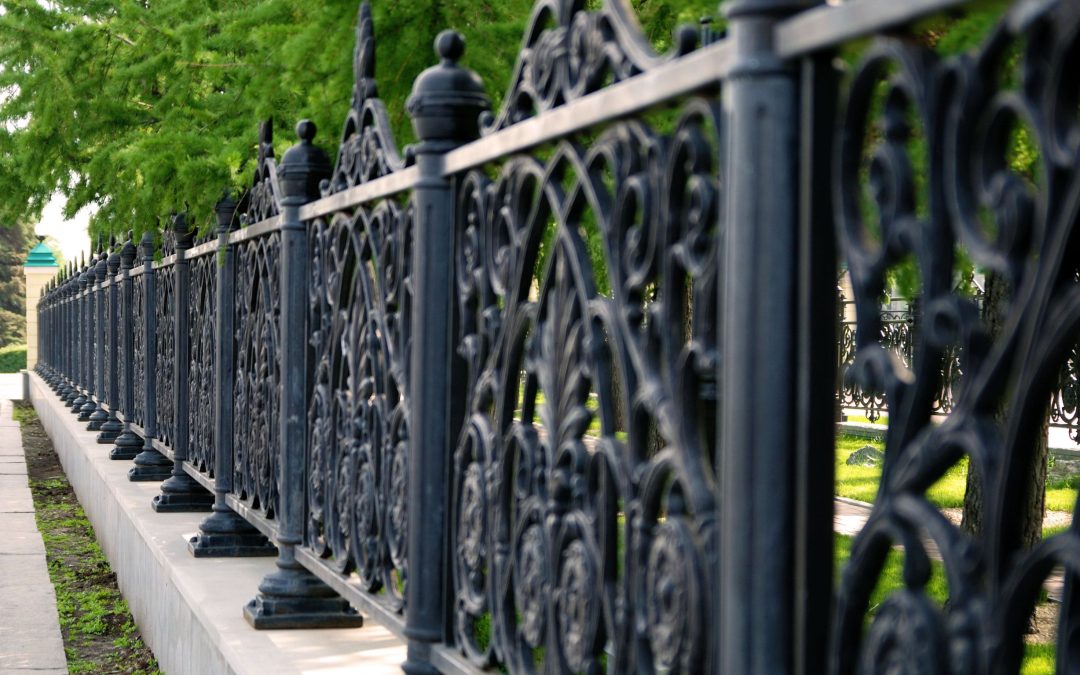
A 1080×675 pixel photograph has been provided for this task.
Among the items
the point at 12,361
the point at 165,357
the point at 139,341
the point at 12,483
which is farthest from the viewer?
the point at 12,361

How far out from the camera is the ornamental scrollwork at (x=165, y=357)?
32.3 ft

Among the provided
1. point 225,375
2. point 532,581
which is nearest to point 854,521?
point 225,375

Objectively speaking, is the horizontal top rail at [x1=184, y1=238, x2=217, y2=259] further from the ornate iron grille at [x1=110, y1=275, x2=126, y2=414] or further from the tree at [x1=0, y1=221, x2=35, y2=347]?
the tree at [x1=0, y1=221, x2=35, y2=347]

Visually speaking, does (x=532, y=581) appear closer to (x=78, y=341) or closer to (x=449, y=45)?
(x=449, y=45)

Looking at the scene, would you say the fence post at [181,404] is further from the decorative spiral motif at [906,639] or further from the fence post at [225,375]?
the decorative spiral motif at [906,639]

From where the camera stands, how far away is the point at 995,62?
61.0 inches

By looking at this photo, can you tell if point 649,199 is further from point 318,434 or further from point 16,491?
point 16,491

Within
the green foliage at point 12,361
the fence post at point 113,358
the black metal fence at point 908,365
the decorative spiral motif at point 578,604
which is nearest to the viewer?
the decorative spiral motif at point 578,604

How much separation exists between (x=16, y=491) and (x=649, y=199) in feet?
43.0

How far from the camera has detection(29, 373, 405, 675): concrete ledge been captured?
467cm

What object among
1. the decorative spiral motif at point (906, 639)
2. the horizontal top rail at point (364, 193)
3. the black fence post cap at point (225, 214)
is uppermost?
the black fence post cap at point (225, 214)

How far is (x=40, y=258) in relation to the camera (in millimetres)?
42469

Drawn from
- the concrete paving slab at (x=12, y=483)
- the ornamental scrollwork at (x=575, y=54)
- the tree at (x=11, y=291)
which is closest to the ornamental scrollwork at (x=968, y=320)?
the ornamental scrollwork at (x=575, y=54)

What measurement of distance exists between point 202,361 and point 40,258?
36.9 meters
